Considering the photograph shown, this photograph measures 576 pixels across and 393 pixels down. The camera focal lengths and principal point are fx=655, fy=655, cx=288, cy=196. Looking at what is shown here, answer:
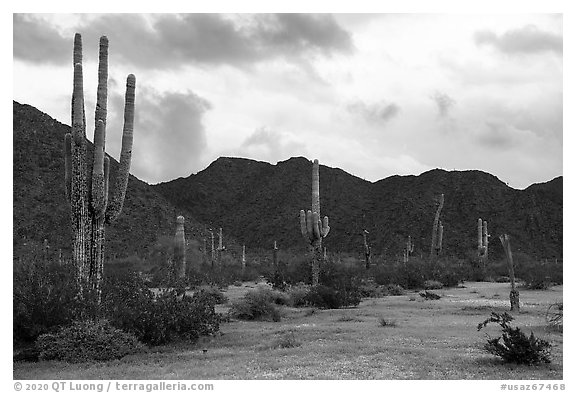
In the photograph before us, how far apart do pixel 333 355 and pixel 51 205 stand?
41.3 m

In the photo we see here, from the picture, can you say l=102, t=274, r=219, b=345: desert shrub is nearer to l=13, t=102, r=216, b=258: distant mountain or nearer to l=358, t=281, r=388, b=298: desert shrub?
l=358, t=281, r=388, b=298: desert shrub

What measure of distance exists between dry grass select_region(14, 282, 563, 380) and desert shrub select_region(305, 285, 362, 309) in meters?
3.04

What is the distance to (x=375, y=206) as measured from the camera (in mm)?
79875

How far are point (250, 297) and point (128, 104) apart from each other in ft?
21.2

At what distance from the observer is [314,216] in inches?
1006

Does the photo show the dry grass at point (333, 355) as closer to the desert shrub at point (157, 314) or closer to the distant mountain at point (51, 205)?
the desert shrub at point (157, 314)

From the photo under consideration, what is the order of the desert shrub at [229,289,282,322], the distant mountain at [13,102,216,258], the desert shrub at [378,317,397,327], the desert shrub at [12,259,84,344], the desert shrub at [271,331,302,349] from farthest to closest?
the distant mountain at [13,102,216,258] < the desert shrub at [229,289,282,322] < the desert shrub at [378,317,397,327] < the desert shrub at [271,331,302,349] < the desert shrub at [12,259,84,344]

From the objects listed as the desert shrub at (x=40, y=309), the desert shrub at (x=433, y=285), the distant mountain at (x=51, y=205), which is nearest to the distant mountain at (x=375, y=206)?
the distant mountain at (x=51, y=205)

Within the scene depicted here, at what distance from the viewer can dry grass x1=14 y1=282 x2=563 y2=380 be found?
974 centimetres

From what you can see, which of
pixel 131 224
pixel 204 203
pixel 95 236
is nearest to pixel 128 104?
pixel 95 236

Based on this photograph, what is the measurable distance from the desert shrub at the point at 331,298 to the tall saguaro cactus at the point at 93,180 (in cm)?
856

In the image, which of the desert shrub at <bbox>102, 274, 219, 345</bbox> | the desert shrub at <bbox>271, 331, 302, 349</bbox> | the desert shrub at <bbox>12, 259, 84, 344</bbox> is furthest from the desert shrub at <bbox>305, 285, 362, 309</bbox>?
the desert shrub at <bbox>12, 259, 84, 344</bbox>

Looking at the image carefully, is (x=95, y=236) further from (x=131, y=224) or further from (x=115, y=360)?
(x=131, y=224)

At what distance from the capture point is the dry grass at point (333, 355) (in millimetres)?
9742
